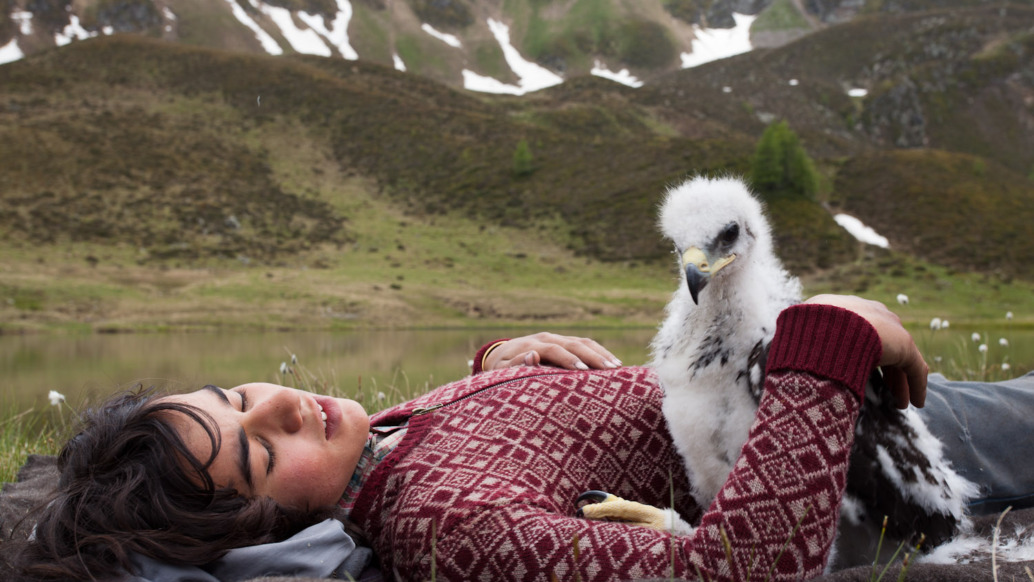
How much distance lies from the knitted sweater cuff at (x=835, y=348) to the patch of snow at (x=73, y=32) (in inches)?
5277

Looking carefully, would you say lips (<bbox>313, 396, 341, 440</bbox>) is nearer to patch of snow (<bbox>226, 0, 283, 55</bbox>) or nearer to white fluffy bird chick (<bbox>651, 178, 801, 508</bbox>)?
white fluffy bird chick (<bbox>651, 178, 801, 508</bbox>)

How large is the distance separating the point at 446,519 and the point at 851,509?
1.18 meters

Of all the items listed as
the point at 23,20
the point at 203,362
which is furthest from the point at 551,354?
the point at 23,20

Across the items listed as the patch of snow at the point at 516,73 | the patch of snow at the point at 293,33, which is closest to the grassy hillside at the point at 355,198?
the patch of snow at the point at 293,33

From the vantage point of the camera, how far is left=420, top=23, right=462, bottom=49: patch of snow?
136238mm

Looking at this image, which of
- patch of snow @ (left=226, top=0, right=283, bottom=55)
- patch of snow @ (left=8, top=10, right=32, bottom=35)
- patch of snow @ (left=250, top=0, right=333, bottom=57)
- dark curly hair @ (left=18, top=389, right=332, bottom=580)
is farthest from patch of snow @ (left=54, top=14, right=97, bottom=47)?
dark curly hair @ (left=18, top=389, right=332, bottom=580)

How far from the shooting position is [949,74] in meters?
90.1

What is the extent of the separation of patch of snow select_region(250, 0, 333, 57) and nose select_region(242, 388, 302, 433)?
117 metres

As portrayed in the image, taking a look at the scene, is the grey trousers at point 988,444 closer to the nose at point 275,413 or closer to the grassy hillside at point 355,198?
the nose at point 275,413

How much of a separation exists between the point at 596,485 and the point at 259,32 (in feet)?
391

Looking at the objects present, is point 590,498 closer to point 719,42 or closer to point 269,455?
point 269,455

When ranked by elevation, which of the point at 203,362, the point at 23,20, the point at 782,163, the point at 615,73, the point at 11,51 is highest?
the point at 615,73

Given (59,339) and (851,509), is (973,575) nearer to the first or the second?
(851,509)

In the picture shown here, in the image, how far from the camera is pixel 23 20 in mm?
106000
